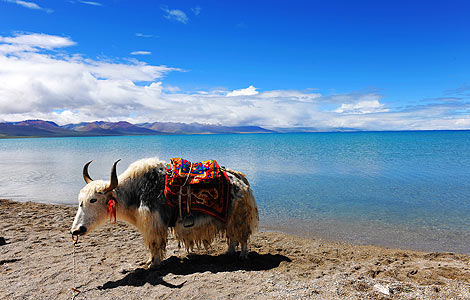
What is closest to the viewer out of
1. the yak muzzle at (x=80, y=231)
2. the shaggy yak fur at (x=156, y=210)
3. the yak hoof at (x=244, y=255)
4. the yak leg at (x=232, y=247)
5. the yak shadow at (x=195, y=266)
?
the yak muzzle at (x=80, y=231)

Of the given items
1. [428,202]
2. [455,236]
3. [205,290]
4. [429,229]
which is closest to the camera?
[205,290]

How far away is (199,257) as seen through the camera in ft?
17.3

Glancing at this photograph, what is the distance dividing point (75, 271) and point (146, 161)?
6.57 ft

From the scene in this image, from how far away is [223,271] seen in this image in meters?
4.49

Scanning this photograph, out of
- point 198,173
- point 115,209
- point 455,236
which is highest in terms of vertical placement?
point 198,173

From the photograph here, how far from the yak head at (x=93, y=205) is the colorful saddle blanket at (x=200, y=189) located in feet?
2.76

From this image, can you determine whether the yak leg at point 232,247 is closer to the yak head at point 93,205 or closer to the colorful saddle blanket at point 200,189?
the colorful saddle blanket at point 200,189

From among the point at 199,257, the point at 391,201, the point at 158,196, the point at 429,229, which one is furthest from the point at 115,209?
the point at 391,201

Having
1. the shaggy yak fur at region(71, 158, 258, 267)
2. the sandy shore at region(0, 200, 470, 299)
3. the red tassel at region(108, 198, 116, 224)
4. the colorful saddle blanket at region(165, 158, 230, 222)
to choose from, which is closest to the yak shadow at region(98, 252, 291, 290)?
the sandy shore at region(0, 200, 470, 299)

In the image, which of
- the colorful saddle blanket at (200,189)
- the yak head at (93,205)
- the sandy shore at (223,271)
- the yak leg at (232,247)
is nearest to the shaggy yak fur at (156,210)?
the yak head at (93,205)

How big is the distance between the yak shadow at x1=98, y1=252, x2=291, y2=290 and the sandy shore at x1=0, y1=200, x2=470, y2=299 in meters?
0.02

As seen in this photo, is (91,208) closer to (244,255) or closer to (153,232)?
(153,232)

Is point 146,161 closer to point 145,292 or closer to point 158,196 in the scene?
point 158,196

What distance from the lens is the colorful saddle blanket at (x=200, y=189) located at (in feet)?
15.1
